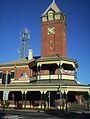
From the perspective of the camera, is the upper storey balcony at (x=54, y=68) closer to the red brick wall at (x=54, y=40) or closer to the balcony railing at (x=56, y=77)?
the balcony railing at (x=56, y=77)

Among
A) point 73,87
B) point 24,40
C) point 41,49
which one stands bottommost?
point 73,87

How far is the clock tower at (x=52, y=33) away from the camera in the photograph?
49.0m

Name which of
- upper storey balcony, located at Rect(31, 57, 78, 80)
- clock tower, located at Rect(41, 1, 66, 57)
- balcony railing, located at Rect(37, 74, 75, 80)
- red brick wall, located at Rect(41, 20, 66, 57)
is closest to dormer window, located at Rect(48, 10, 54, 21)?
clock tower, located at Rect(41, 1, 66, 57)

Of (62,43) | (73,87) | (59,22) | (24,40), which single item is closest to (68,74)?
(73,87)

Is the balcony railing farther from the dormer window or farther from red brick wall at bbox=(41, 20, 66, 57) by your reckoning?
the dormer window

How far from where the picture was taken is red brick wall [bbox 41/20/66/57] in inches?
1923

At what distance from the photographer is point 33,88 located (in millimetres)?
40188

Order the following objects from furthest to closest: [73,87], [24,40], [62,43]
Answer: [24,40] → [62,43] → [73,87]

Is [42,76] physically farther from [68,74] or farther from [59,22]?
[59,22]

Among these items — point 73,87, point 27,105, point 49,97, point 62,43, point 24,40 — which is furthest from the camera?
point 24,40

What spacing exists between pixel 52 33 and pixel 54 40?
162cm

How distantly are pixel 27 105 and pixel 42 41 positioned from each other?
44.8 feet

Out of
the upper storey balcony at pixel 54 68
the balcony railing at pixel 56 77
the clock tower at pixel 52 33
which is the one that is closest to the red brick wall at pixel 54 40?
the clock tower at pixel 52 33

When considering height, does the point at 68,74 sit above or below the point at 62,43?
below
